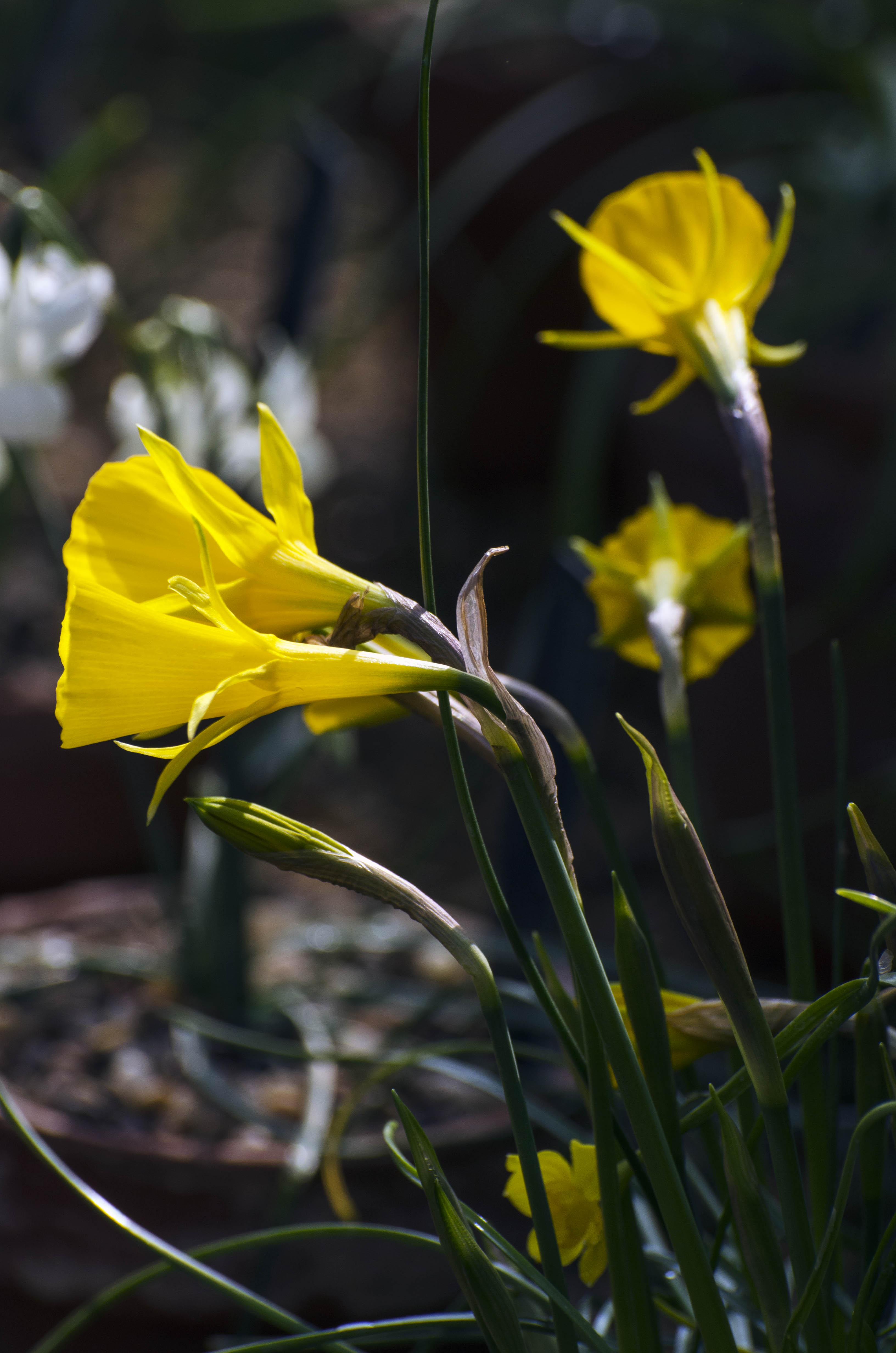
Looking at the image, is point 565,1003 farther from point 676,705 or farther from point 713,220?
point 713,220

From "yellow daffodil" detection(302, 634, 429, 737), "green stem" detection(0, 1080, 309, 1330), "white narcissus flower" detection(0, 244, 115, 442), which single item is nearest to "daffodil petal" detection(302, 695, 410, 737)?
"yellow daffodil" detection(302, 634, 429, 737)

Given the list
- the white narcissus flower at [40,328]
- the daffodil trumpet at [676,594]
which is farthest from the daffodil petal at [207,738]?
the white narcissus flower at [40,328]

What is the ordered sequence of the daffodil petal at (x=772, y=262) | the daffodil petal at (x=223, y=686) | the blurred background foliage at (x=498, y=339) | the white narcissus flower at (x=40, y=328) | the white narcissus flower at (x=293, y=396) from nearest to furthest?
1. the daffodil petal at (x=223, y=686)
2. the daffodil petal at (x=772, y=262)
3. the white narcissus flower at (x=40, y=328)
4. the white narcissus flower at (x=293, y=396)
5. the blurred background foliage at (x=498, y=339)

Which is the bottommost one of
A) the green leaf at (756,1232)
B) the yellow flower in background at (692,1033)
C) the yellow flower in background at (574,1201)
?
the yellow flower in background at (574,1201)

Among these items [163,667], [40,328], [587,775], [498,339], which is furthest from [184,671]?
[498,339]

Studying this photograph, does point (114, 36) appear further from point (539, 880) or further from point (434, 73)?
point (539, 880)

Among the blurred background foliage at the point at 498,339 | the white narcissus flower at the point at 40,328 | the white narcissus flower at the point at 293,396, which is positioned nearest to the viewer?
the white narcissus flower at the point at 40,328

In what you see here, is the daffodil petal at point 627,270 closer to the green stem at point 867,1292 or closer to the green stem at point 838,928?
the green stem at point 838,928
